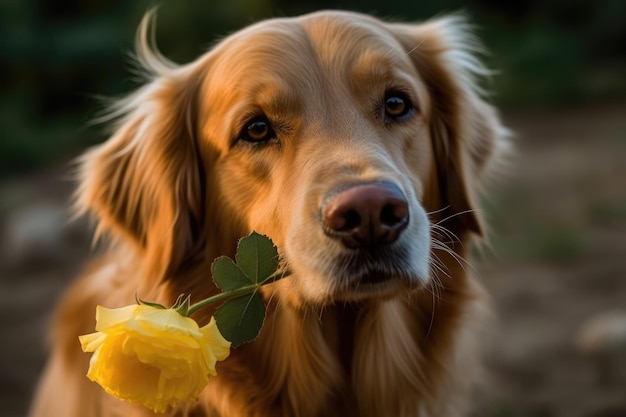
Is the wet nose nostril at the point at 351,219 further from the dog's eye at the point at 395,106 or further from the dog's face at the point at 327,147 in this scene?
the dog's eye at the point at 395,106

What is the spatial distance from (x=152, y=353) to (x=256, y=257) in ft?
1.52

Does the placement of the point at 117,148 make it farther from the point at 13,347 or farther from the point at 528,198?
the point at 528,198

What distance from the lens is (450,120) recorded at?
3.61 meters

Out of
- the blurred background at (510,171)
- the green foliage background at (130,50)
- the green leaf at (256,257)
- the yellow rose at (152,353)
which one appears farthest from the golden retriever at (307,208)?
the green foliage background at (130,50)

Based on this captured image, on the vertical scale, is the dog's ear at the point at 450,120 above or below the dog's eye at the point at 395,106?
below

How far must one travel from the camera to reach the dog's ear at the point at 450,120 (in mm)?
3549

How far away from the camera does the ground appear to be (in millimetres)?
5070

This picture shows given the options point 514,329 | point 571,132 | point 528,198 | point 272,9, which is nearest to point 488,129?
point 514,329

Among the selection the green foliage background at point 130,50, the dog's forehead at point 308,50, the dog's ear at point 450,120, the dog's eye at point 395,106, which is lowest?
the green foliage background at point 130,50

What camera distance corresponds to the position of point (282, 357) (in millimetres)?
3184

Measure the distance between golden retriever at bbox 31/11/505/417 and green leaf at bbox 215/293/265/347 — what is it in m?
0.30

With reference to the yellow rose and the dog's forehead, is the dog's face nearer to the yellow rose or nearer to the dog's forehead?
the dog's forehead

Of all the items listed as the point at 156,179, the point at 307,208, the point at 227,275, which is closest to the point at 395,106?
the point at 307,208

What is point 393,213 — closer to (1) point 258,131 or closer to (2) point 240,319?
(2) point 240,319
